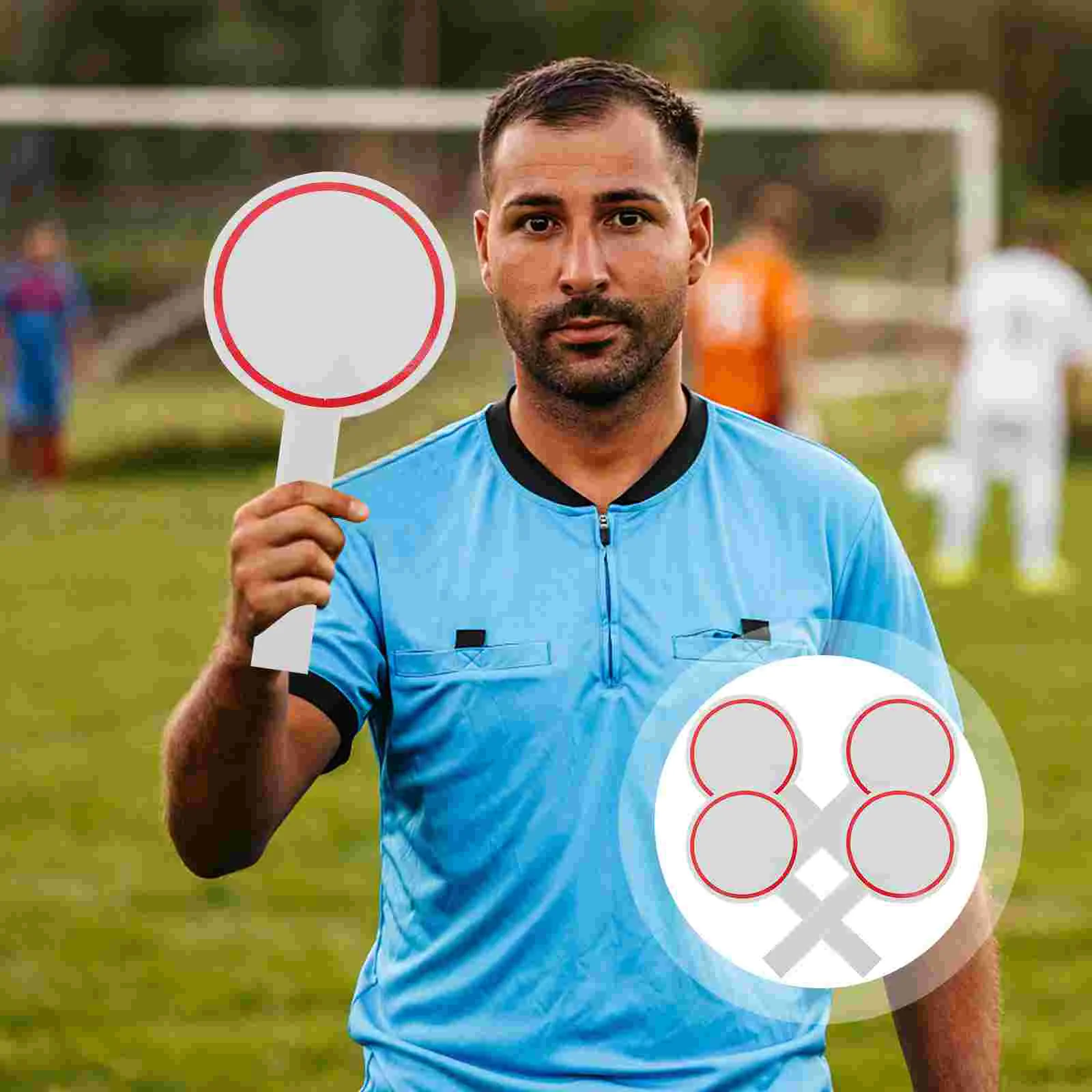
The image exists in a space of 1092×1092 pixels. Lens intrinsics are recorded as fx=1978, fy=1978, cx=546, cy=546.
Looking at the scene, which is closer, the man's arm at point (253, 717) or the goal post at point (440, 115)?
the man's arm at point (253, 717)

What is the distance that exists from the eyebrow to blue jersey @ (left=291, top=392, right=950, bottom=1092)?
270 mm

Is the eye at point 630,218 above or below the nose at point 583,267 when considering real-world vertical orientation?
above

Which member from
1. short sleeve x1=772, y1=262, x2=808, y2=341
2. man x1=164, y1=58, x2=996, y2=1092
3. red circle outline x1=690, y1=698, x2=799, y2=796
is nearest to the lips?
man x1=164, y1=58, x2=996, y2=1092

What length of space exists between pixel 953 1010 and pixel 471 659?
663mm

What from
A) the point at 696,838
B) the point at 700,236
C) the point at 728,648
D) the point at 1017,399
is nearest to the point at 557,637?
the point at 728,648

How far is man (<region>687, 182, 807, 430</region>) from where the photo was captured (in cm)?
1075

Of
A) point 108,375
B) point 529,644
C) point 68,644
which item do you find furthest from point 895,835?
point 108,375

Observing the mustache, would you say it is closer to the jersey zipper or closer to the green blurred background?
the jersey zipper

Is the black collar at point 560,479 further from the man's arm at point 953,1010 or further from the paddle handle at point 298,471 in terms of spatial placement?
the man's arm at point 953,1010

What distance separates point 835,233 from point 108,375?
592 cm

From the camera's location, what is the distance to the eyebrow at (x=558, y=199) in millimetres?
2059

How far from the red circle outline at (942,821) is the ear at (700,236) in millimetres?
656

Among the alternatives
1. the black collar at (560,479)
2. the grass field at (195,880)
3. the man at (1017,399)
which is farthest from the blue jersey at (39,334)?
the black collar at (560,479)

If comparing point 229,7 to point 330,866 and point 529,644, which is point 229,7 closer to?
point 330,866
